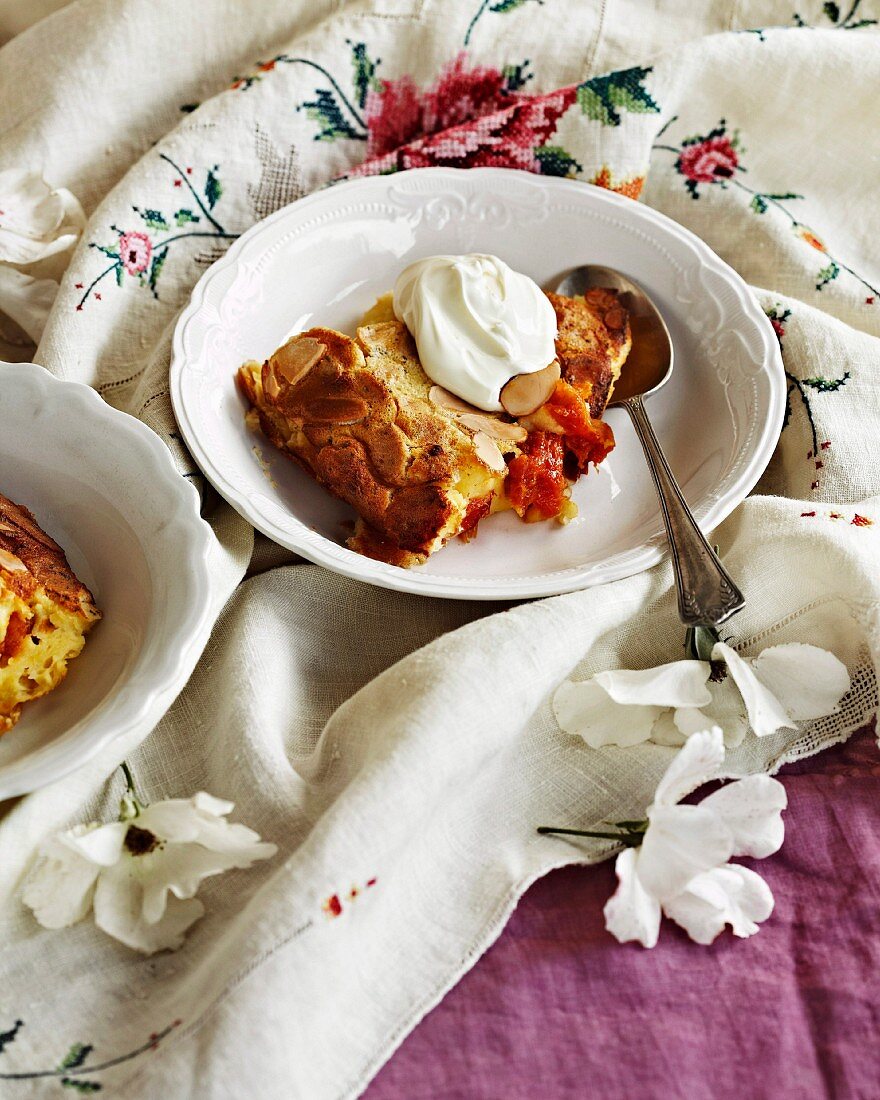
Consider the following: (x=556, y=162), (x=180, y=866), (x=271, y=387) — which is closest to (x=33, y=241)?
(x=271, y=387)

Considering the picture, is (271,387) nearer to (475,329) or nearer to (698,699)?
(475,329)

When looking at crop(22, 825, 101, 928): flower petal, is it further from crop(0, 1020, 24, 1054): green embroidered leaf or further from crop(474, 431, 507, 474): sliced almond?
crop(474, 431, 507, 474): sliced almond

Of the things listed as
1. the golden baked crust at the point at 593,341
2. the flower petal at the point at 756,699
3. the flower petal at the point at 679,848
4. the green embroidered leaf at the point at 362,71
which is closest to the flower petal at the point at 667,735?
the flower petal at the point at 756,699

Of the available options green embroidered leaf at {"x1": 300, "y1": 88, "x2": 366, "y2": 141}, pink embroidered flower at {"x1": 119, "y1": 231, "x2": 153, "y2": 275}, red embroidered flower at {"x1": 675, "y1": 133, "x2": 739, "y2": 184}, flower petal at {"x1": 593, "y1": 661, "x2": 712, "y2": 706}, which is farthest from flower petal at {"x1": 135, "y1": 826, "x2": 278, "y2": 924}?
red embroidered flower at {"x1": 675, "y1": 133, "x2": 739, "y2": 184}

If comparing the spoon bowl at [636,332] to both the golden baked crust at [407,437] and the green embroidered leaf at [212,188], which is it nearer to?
the golden baked crust at [407,437]

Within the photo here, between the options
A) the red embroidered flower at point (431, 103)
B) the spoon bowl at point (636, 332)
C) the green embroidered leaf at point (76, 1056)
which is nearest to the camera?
the green embroidered leaf at point (76, 1056)

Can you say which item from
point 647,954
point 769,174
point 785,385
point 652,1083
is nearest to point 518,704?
point 647,954

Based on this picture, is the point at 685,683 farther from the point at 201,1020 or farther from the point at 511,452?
the point at 201,1020
